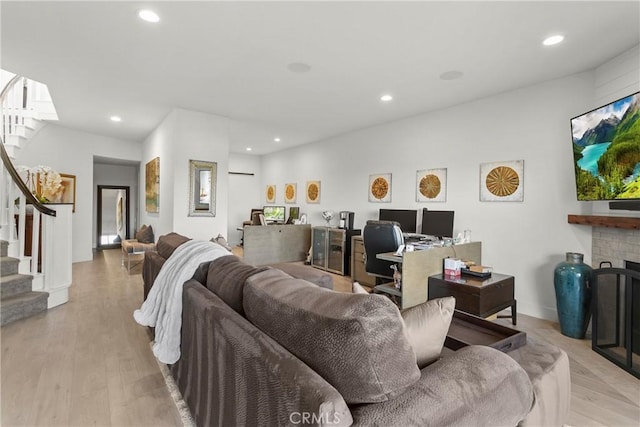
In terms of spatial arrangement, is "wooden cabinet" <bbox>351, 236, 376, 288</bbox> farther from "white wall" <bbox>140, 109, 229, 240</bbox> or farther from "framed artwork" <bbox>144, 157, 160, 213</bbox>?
"framed artwork" <bbox>144, 157, 160, 213</bbox>

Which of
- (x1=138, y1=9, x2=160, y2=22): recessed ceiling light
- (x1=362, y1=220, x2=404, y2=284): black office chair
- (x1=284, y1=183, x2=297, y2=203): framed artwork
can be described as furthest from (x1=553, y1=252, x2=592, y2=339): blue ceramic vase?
(x1=284, y1=183, x2=297, y2=203): framed artwork

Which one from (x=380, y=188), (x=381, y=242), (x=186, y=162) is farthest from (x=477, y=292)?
(x=186, y=162)

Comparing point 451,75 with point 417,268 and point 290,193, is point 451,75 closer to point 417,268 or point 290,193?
point 417,268

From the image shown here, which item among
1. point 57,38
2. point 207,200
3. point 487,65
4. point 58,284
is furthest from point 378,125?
point 58,284

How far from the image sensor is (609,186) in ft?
8.05

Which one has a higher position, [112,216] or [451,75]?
[451,75]

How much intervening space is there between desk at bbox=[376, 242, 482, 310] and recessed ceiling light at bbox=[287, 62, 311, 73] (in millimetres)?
2096

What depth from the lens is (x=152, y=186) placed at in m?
5.57

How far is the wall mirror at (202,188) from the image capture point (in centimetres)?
448

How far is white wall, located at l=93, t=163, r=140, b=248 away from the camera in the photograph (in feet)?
25.1

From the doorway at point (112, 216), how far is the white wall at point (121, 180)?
86 millimetres

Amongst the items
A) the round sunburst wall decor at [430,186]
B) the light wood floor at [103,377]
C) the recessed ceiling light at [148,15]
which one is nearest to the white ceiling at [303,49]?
the recessed ceiling light at [148,15]

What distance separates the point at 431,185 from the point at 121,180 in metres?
7.87

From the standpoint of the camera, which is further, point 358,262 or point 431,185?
point 358,262
